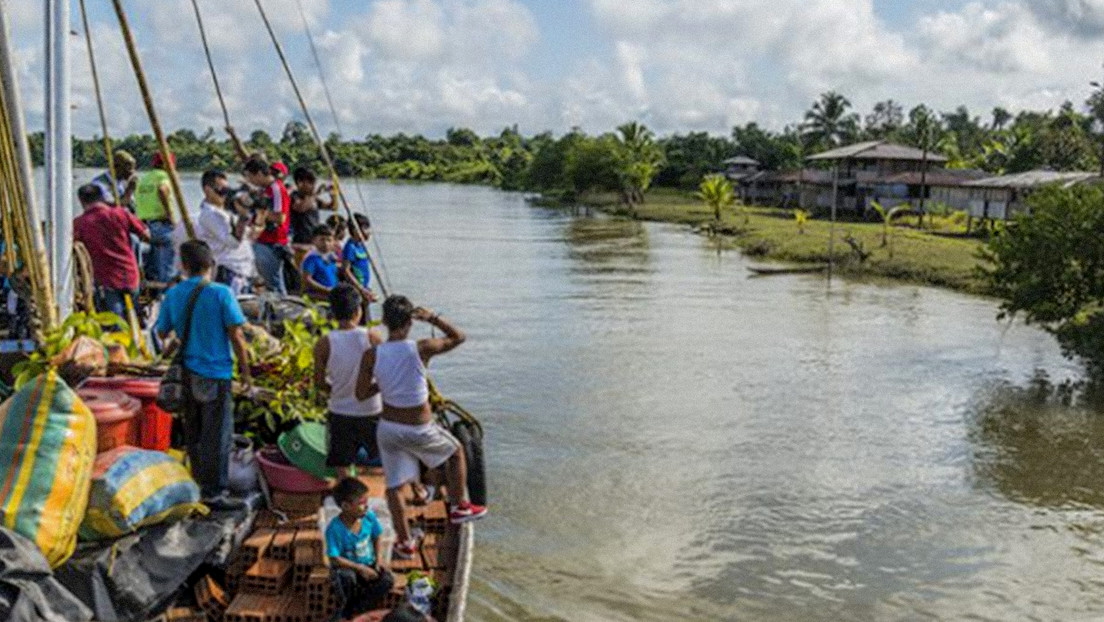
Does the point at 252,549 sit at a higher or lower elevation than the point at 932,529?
higher

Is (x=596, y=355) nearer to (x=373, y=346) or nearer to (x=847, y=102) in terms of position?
(x=373, y=346)

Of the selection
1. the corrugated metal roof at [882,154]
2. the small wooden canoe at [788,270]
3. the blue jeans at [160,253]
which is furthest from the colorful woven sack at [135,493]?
→ the corrugated metal roof at [882,154]

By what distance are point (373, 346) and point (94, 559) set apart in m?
1.99

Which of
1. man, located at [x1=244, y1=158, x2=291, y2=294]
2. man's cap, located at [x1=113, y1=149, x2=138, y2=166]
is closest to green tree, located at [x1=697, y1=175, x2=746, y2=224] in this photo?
man, located at [x1=244, y1=158, x2=291, y2=294]

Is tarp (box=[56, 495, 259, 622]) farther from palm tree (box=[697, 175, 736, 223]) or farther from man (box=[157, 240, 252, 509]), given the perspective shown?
palm tree (box=[697, 175, 736, 223])

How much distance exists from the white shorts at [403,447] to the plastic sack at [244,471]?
2.92 feet

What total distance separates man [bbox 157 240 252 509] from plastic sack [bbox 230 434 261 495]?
0.21 m

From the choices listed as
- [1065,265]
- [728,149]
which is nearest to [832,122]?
[728,149]

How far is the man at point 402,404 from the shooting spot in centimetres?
631

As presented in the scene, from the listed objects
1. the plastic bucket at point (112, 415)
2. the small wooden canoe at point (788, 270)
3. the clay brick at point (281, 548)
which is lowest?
the small wooden canoe at point (788, 270)

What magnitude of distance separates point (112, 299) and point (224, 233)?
44.8 inches

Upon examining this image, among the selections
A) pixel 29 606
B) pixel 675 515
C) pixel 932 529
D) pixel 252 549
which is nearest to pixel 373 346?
pixel 252 549

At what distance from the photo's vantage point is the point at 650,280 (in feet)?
118

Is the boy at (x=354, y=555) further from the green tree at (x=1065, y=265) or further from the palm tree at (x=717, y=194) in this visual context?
the palm tree at (x=717, y=194)
